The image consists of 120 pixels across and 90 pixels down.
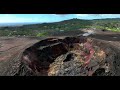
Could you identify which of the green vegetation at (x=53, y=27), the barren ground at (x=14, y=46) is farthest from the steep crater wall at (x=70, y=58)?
the green vegetation at (x=53, y=27)

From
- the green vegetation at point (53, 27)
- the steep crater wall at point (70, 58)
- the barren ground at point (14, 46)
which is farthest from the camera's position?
the steep crater wall at point (70, 58)

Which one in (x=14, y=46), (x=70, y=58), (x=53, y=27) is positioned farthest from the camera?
(x=70, y=58)

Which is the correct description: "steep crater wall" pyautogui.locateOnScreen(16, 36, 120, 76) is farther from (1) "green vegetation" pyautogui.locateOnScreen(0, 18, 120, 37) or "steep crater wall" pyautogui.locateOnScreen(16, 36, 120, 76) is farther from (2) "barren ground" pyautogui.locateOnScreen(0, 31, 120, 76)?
(1) "green vegetation" pyautogui.locateOnScreen(0, 18, 120, 37)

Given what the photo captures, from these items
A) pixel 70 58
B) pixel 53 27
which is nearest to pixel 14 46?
pixel 53 27

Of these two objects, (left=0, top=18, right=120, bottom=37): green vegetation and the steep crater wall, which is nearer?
(left=0, top=18, right=120, bottom=37): green vegetation

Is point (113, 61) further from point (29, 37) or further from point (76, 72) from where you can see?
point (29, 37)

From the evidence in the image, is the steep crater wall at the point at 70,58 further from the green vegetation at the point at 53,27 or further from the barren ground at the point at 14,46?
the green vegetation at the point at 53,27

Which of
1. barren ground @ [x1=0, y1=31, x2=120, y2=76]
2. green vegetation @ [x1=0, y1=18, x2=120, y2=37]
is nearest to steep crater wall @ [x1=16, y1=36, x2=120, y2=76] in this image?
barren ground @ [x1=0, y1=31, x2=120, y2=76]

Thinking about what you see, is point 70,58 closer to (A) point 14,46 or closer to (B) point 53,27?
(B) point 53,27
